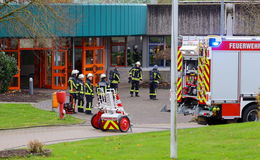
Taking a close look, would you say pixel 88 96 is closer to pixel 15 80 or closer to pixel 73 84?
pixel 73 84

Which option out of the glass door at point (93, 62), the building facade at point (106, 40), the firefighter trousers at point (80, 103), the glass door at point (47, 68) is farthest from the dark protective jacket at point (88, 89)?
the glass door at point (93, 62)

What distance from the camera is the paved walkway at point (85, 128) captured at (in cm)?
1811

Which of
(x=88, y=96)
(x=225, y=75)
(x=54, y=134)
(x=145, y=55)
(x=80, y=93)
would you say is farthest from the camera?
(x=145, y=55)

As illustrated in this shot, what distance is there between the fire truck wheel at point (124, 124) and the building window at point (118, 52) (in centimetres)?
1982

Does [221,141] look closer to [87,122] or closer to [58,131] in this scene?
[58,131]

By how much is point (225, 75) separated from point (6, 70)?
1384 cm

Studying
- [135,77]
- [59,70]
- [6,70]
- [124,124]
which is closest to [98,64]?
[59,70]

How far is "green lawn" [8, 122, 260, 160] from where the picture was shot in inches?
506

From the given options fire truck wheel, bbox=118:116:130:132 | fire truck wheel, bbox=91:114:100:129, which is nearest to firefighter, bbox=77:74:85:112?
fire truck wheel, bbox=91:114:100:129

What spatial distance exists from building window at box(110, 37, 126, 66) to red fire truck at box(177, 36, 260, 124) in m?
19.0

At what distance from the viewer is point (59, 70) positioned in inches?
1358

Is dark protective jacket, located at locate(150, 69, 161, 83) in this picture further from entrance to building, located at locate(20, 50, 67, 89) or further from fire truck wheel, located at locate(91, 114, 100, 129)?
fire truck wheel, located at locate(91, 114, 100, 129)

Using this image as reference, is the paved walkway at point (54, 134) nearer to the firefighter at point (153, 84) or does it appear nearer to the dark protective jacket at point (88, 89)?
the dark protective jacket at point (88, 89)

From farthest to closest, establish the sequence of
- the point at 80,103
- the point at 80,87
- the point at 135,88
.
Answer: the point at 135,88
the point at 80,103
the point at 80,87
